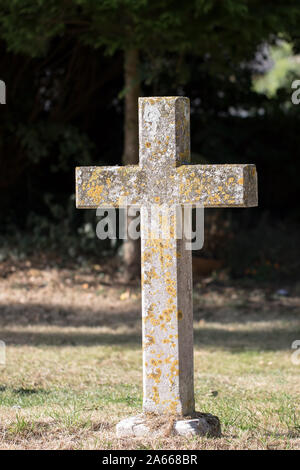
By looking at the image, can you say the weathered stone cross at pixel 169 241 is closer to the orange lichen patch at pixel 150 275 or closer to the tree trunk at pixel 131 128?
the orange lichen patch at pixel 150 275

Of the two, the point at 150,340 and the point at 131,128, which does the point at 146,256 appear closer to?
the point at 150,340

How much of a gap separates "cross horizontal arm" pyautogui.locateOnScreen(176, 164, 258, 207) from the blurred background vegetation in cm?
515

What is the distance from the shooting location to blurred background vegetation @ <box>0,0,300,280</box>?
31.4 feet

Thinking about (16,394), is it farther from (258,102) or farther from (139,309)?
(258,102)

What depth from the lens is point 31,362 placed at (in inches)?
276

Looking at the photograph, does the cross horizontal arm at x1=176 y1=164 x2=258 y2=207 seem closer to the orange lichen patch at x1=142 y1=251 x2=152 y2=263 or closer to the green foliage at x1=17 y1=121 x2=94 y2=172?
the orange lichen patch at x1=142 y1=251 x2=152 y2=263

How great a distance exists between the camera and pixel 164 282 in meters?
4.36

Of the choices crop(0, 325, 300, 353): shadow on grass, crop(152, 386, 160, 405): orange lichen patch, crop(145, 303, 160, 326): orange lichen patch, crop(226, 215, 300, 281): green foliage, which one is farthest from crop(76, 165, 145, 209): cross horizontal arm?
crop(226, 215, 300, 281): green foliage

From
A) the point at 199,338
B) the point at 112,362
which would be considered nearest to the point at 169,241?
the point at 112,362

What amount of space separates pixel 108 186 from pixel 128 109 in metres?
6.65

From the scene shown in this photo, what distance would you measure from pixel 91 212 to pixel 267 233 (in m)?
3.46

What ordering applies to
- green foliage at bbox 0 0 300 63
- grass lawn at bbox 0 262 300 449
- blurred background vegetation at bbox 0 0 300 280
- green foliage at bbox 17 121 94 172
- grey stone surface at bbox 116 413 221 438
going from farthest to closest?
green foliage at bbox 17 121 94 172, blurred background vegetation at bbox 0 0 300 280, green foliage at bbox 0 0 300 63, grass lawn at bbox 0 262 300 449, grey stone surface at bbox 116 413 221 438

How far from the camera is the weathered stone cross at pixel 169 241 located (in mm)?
4344

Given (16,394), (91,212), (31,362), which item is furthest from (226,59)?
(16,394)
